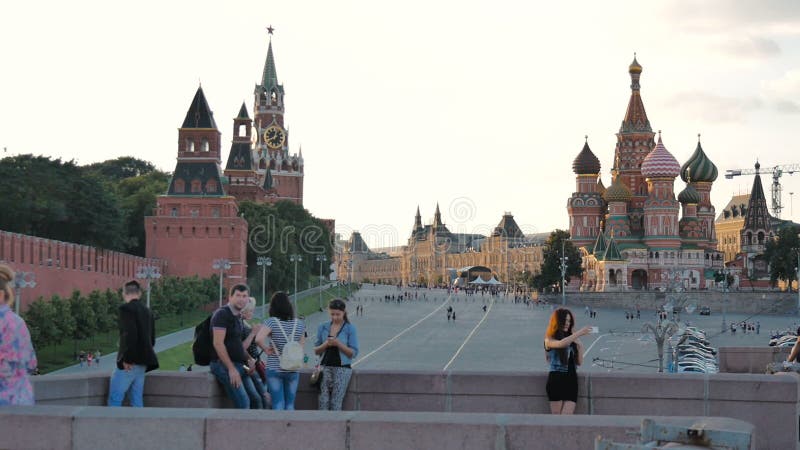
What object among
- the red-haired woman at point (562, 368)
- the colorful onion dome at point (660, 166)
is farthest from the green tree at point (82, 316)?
the colorful onion dome at point (660, 166)

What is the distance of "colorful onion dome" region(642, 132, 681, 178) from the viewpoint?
120844 millimetres

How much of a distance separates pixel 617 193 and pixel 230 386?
116870mm

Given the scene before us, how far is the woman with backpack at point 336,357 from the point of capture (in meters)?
12.3

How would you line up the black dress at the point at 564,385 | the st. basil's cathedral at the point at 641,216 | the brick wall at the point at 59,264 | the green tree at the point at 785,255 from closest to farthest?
1. the black dress at the point at 564,385
2. the brick wall at the point at 59,264
3. the green tree at the point at 785,255
4. the st. basil's cathedral at the point at 641,216

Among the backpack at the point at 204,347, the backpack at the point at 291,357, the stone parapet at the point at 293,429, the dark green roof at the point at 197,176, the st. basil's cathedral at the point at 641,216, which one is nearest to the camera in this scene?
the stone parapet at the point at 293,429

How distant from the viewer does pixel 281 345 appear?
40.4 feet

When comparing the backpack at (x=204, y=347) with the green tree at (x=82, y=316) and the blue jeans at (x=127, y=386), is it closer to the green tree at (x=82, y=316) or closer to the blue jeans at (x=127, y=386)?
the blue jeans at (x=127, y=386)

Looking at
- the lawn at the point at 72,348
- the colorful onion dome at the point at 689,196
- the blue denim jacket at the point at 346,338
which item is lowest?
the lawn at the point at 72,348

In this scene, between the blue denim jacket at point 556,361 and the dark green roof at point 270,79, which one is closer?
the blue denim jacket at point 556,361

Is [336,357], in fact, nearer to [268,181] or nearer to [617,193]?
[617,193]

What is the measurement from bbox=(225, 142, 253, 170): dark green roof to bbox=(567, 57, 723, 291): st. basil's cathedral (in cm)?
3454

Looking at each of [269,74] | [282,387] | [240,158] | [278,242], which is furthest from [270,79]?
[282,387]

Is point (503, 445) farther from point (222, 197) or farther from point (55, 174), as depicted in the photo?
point (222, 197)

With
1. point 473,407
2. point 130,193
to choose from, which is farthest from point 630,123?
point 473,407
